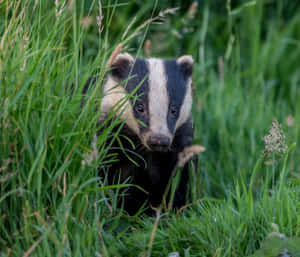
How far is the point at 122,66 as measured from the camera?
9.59 feet

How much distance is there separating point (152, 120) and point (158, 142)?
19 centimetres

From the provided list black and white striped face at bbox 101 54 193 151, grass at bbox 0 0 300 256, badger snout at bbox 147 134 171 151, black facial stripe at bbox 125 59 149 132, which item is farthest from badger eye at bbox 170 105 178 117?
grass at bbox 0 0 300 256

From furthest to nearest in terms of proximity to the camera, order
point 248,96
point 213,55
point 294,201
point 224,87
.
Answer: point 213,55 → point 224,87 → point 248,96 → point 294,201

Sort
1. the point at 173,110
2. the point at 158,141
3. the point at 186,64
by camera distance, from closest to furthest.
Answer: the point at 158,141
the point at 173,110
the point at 186,64

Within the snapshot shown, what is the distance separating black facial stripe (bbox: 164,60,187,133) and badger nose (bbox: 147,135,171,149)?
0.20 metres

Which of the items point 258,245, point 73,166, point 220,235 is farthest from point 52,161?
point 258,245

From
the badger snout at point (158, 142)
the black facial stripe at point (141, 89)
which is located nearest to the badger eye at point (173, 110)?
the black facial stripe at point (141, 89)

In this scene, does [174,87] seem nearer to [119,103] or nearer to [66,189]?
[119,103]

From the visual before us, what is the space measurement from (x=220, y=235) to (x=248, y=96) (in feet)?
6.73

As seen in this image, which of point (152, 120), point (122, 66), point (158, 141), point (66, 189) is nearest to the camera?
point (66, 189)

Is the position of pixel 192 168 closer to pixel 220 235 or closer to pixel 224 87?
pixel 220 235

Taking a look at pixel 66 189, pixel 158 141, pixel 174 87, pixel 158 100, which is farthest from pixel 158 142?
pixel 66 189

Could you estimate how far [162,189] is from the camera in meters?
3.03

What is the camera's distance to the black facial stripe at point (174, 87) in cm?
279
